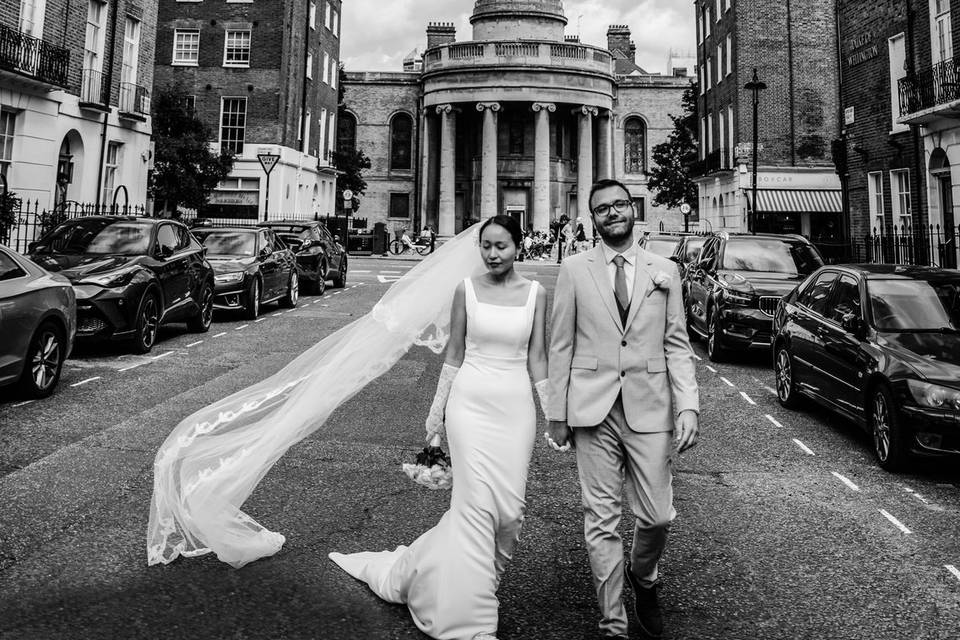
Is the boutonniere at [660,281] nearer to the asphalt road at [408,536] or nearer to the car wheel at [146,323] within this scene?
the asphalt road at [408,536]

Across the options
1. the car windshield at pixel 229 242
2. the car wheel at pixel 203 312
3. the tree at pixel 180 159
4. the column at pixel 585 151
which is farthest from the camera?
the column at pixel 585 151

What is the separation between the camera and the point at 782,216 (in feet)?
116

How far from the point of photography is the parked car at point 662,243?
18.4m

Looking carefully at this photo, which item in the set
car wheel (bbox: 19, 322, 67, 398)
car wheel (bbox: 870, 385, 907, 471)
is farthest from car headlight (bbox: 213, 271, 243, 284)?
car wheel (bbox: 870, 385, 907, 471)

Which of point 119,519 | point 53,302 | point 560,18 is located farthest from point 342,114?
point 119,519

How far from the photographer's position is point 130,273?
11430 millimetres

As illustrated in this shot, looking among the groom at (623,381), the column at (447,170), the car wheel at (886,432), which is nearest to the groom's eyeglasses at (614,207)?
the groom at (623,381)

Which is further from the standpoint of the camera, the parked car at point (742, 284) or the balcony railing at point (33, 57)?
the balcony railing at point (33, 57)

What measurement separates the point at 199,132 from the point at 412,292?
2703 cm

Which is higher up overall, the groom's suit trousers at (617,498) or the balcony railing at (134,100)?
the balcony railing at (134,100)

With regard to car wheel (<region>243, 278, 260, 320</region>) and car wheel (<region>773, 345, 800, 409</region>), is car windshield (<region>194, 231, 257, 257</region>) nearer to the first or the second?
car wheel (<region>243, 278, 260, 320</region>)

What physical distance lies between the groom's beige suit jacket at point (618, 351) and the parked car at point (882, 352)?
3.51 metres

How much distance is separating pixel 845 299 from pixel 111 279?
31.3 feet

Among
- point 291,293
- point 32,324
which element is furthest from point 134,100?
point 32,324
